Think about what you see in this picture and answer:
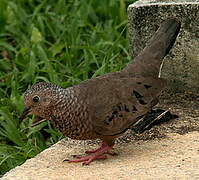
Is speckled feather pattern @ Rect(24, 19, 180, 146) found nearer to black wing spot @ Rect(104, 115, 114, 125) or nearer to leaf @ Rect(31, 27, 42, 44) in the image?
black wing spot @ Rect(104, 115, 114, 125)

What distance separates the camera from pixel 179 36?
4992 mm

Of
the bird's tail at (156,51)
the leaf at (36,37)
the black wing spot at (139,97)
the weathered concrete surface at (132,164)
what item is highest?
the bird's tail at (156,51)

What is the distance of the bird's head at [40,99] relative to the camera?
4012mm

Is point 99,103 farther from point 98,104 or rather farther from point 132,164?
point 132,164

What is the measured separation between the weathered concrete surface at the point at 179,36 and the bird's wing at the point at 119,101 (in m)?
0.70

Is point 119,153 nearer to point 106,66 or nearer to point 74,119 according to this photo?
point 74,119

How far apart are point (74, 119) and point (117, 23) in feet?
9.55

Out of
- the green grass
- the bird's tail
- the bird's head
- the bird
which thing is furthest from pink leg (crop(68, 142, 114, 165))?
the green grass

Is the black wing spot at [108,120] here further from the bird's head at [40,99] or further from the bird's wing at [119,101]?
the bird's head at [40,99]

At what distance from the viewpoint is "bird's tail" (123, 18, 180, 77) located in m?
4.50

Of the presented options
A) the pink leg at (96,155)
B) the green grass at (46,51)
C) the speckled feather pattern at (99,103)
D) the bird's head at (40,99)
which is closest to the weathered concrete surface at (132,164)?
the pink leg at (96,155)

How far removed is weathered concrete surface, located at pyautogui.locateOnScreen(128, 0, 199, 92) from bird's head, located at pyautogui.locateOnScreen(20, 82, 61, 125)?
1.23 meters

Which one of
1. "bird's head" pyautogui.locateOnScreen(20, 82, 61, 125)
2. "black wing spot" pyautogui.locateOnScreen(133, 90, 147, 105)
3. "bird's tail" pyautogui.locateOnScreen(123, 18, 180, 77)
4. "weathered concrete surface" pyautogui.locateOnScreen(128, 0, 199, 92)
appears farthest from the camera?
"weathered concrete surface" pyautogui.locateOnScreen(128, 0, 199, 92)

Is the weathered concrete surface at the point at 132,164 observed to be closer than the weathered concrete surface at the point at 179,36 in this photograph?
Yes
